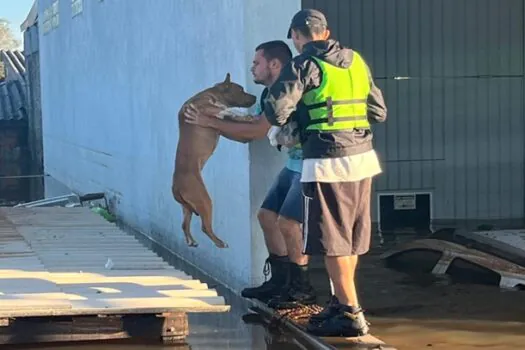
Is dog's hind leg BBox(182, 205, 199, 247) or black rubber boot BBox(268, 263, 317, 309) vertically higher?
dog's hind leg BBox(182, 205, 199, 247)

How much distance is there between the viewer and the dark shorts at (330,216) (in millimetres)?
5836

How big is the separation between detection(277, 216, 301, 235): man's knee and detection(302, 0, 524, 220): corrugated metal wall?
534 cm

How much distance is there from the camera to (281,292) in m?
6.87

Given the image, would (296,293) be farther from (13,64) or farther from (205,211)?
(13,64)

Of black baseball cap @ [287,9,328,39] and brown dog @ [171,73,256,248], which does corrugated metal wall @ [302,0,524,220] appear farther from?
black baseball cap @ [287,9,328,39]

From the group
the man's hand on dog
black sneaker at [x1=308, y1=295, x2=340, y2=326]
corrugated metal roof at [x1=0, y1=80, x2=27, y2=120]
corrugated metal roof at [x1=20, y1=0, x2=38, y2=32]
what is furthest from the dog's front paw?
corrugated metal roof at [x1=0, y1=80, x2=27, y2=120]

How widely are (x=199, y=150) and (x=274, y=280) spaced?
4.16ft

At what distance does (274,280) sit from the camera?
697 centimetres

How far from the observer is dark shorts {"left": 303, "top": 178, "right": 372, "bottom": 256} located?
5836mm

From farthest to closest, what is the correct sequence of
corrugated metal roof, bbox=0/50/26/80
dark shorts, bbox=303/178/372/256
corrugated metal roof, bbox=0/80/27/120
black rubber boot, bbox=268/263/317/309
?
corrugated metal roof, bbox=0/50/26/80 → corrugated metal roof, bbox=0/80/27/120 → black rubber boot, bbox=268/263/317/309 → dark shorts, bbox=303/178/372/256

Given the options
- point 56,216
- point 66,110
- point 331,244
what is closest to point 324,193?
point 331,244

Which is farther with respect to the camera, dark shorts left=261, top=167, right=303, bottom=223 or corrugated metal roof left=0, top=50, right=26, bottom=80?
corrugated metal roof left=0, top=50, right=26, bottom=80

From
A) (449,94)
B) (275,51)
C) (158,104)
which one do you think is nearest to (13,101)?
(449,94)

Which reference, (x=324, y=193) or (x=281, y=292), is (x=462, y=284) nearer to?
(x=281, y=292)
